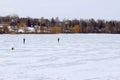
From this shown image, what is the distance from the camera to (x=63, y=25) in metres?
98.9

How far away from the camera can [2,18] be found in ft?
375

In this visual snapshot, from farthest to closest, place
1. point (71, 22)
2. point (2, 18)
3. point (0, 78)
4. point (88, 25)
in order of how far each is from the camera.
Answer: point (2, 18) < point (71, 22) < point (88, 25) < point (0, 78)

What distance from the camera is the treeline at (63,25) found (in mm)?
85062

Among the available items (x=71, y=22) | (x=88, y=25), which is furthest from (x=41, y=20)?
(x=88, y=25)

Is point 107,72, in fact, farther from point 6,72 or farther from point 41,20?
point 41,20

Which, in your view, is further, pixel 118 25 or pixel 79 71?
pixel 118 25

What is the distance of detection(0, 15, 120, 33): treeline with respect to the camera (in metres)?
85.1

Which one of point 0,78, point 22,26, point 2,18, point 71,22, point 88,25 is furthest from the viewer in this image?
point 2,18

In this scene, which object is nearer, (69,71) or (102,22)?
(69,71)

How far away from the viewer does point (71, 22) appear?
10456 centimetres

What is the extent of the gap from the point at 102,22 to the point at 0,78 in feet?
311

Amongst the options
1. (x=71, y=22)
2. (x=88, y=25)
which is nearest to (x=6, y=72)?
(x=88, y=25)

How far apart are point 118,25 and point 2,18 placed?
43400 mm

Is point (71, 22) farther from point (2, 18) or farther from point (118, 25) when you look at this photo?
point (2, 18)
